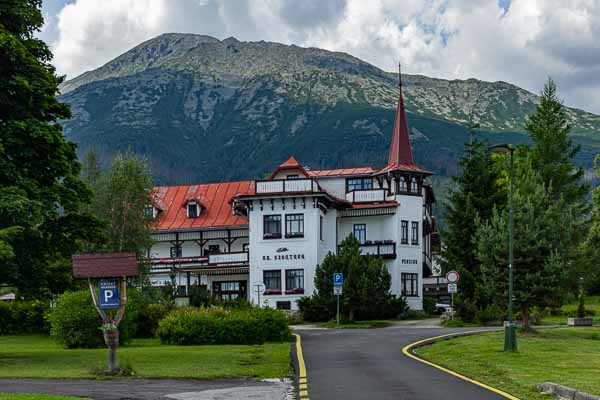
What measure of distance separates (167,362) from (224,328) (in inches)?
385

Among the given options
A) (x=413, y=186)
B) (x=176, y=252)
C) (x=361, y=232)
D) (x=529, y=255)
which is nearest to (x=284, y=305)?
(x=361, y=232)

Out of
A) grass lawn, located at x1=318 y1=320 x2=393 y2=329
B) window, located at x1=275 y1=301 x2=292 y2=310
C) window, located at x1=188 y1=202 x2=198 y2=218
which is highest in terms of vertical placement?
window, located at x1=188 y1=202 x2=198 y2=218

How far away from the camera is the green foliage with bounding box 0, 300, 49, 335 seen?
47.2 m

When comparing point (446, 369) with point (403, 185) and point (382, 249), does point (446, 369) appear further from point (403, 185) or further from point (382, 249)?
point (403, 185)

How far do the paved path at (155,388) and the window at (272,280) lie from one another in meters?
38.9

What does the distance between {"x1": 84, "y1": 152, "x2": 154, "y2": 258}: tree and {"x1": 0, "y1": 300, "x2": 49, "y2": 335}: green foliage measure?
6.26m

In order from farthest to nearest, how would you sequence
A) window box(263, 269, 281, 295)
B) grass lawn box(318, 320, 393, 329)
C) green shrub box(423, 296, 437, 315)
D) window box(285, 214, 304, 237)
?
1. green shrub box(423, 296, 437, 315)
2. window box(263, 269, 281, 295)
3. window box(285, 214, 304, 237)
4. grass lawn box(318, 320, 393, 329)

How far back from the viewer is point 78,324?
34531 mm

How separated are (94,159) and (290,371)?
35645 mm

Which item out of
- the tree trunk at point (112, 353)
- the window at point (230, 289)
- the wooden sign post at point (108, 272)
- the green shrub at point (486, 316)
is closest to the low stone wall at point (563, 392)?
the tree trunk at point (112, 353)

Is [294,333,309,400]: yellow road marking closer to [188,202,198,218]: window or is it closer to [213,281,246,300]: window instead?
[213,281,246,300]: window

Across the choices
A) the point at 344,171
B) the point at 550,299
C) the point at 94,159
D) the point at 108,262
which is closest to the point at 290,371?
the point at 108,262

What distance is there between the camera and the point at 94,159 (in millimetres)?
55594

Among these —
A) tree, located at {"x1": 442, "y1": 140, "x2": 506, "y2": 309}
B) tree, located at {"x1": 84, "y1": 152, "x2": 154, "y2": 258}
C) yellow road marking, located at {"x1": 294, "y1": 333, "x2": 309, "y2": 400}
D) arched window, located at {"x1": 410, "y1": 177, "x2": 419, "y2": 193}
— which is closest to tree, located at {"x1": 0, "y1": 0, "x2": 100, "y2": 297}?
yellow road marking, located at {"x1": 294, "y1": 333, "x2": 309, "y2": 400}
